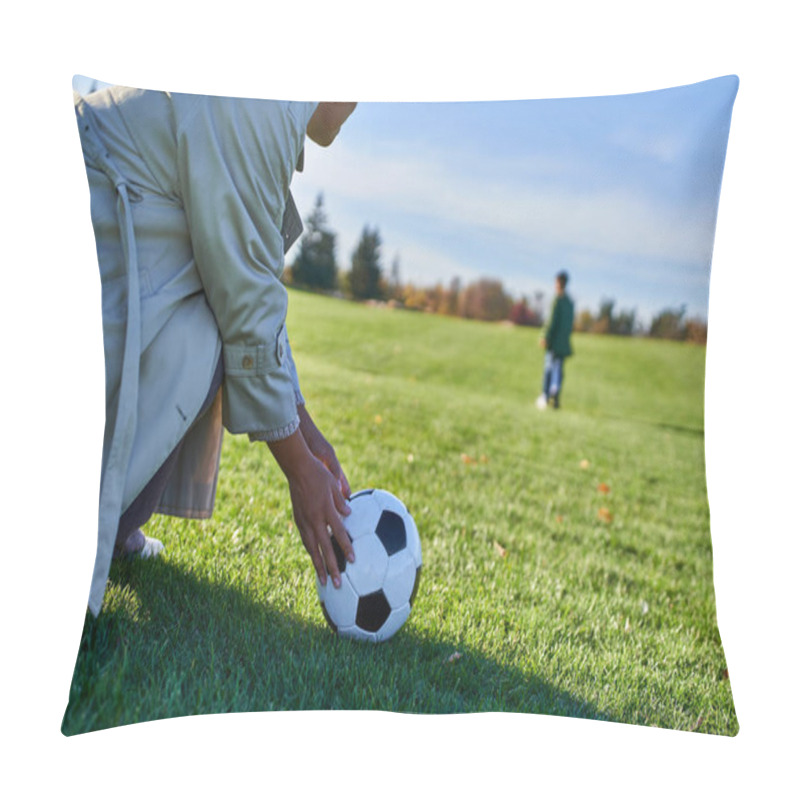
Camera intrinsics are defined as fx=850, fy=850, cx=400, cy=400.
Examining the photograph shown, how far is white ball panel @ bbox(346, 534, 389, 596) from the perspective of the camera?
252cm

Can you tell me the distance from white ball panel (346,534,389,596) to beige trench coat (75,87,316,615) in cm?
43

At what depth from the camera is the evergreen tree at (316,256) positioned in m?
3.09

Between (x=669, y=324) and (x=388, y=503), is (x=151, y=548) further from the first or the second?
(x=669, y=324)

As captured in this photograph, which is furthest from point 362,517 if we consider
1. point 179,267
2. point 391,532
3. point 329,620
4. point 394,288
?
point 394,288

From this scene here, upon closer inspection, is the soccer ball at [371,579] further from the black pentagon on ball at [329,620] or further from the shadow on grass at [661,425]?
the shadow on grass at [661,425]

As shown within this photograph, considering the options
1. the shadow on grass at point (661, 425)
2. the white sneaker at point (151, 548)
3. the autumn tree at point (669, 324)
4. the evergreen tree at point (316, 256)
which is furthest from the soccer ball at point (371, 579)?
the autumn tree at point (669, 324)

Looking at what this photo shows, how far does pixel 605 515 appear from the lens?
4035 mm

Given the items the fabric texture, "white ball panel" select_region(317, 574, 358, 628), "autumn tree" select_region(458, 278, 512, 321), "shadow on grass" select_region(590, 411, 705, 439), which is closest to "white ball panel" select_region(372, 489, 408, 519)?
"white ball panel" select_region(317, 574, 358, 628)

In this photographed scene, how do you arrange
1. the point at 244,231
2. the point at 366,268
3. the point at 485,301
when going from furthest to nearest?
the point at 485,301 < the point at 366,268 < the point at 244,231

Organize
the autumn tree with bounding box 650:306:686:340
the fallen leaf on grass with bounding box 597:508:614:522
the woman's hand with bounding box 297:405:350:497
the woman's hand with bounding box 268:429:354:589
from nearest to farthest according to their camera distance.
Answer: the woman's hand with bounding box 268:429:354:589, the woman's hand with bounding box 297:405:350:497, the autumn tree with bounding box 650:306:686:340, the fallen leaf on grass with bounding box 597:508:614:522

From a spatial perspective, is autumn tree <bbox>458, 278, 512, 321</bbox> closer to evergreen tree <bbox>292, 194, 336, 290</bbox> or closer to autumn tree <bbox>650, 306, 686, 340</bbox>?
autumn tree <bbox>650, 306, 686, 340</bbox>

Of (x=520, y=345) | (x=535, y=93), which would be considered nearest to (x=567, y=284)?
A: (x=520, y=345)

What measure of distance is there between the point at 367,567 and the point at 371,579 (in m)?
0.04

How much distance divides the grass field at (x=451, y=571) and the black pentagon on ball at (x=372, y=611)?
70mm
